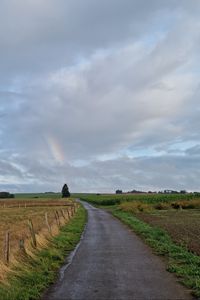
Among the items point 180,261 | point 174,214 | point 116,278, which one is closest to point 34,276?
point 116,278

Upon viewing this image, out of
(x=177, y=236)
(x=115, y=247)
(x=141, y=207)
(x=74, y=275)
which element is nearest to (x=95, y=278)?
(x=74, y=275)

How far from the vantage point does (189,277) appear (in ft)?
42.3

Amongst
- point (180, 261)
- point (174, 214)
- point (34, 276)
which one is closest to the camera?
point (34, 276)

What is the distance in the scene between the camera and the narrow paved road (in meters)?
10.7

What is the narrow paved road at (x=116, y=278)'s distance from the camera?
10.7 metres

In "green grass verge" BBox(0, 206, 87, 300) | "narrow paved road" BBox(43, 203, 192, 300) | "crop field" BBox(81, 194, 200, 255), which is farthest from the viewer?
"crop field" BBox(81, 194, 200, 255)

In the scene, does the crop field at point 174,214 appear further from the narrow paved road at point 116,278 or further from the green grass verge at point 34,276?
the green grass verge at point 34,276

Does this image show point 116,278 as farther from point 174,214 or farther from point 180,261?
point 174,214

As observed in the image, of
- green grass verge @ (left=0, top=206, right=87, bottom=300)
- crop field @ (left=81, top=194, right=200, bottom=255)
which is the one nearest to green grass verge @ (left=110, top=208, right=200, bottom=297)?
crop field @ (left=81, top=194, right=200, bottom=255)

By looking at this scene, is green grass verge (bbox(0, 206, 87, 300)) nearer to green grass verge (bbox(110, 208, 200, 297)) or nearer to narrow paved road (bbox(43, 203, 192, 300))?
narrow paved road (bbox(43, 203, 192, 300))

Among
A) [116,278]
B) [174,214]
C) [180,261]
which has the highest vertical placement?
[174,214]

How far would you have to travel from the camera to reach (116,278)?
42.4 feet

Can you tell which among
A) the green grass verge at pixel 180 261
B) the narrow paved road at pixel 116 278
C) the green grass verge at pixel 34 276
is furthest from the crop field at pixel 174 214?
the green grass verge at pixel 34 276

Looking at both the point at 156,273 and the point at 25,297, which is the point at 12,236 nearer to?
the point at 156,273
